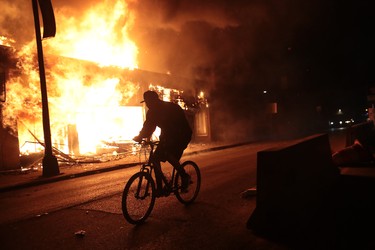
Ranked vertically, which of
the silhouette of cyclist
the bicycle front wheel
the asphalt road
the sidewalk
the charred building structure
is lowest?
the asphalt road

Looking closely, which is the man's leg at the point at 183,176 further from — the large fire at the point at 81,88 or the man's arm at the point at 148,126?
the large fire at the point at 81,88

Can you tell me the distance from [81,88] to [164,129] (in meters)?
14.0

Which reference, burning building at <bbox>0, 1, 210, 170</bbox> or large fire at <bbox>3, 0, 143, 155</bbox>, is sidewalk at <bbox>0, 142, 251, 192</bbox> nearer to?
burning building at <bbox>0, 1, 210, 170</bbox>

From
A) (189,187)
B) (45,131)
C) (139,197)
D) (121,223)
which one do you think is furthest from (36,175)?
(139,197)

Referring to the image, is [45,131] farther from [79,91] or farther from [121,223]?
[121,223]

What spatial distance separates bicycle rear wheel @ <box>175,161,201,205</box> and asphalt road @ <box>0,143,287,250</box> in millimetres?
153

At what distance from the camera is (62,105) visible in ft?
56.2

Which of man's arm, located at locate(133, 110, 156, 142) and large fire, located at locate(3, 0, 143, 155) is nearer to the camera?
man's arm, located at locate(133, 110, 156, 142)

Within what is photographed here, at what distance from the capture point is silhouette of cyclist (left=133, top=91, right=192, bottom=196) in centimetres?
550

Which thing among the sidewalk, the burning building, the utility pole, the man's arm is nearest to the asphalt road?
the man's arm

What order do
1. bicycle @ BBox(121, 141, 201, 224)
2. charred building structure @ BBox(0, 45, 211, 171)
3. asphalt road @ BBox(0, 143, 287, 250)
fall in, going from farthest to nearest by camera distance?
charred building structure @ BBox(0, 45, 211, 171) < bicycle @ BBox(121, 141, 201, 224) < asphalt road @ BBox(0, 143, 287, 250)

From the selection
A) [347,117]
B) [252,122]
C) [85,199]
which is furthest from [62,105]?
[347,117]

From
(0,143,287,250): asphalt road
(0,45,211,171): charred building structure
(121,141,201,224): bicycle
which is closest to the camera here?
(0,143,287,250): asphalt road

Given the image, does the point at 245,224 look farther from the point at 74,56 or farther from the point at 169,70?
the point at 169,70
